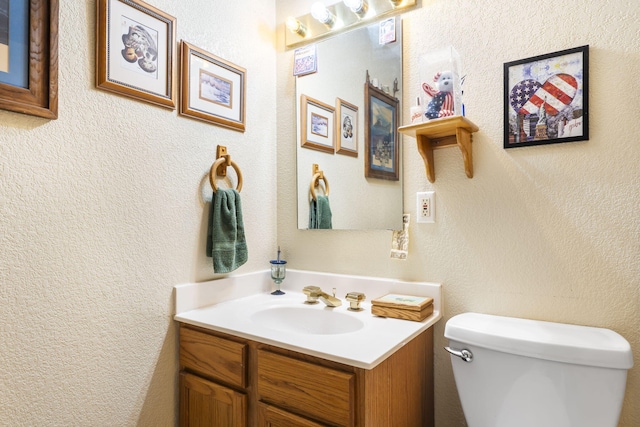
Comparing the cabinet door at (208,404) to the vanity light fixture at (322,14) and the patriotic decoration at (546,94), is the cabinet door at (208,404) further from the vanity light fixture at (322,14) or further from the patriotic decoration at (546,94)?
the vanity light fixture at (322,14)

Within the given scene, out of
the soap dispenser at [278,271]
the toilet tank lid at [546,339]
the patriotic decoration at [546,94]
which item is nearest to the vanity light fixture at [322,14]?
the patriotic decoration at [546,94]

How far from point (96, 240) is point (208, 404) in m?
0.65

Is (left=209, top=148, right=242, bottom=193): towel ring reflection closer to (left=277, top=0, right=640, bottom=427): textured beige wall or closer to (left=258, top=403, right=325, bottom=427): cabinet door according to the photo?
(left=277, top=0, right=640, bottom=427): textured beige wall

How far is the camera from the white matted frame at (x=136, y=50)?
1114 millimetres

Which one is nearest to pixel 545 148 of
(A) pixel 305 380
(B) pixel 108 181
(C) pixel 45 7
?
(A) pixel 305 380

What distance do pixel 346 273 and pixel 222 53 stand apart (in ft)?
3.45

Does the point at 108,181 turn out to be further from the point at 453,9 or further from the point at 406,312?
the point at 453,9

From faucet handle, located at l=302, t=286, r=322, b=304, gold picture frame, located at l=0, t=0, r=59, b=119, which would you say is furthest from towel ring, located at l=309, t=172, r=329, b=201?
gold picture frame, located at l=0, t=0, r=59, b=119

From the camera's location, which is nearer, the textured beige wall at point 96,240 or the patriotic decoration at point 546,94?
the textured beige wall at point 96,240

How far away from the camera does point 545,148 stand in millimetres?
1155

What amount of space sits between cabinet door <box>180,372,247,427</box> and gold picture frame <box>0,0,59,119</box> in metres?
0.95

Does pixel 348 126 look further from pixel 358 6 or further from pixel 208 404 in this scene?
pixel 208 404

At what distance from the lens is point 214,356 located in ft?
3.95

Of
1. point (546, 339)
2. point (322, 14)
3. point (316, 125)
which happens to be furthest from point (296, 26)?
point (546, 339)
